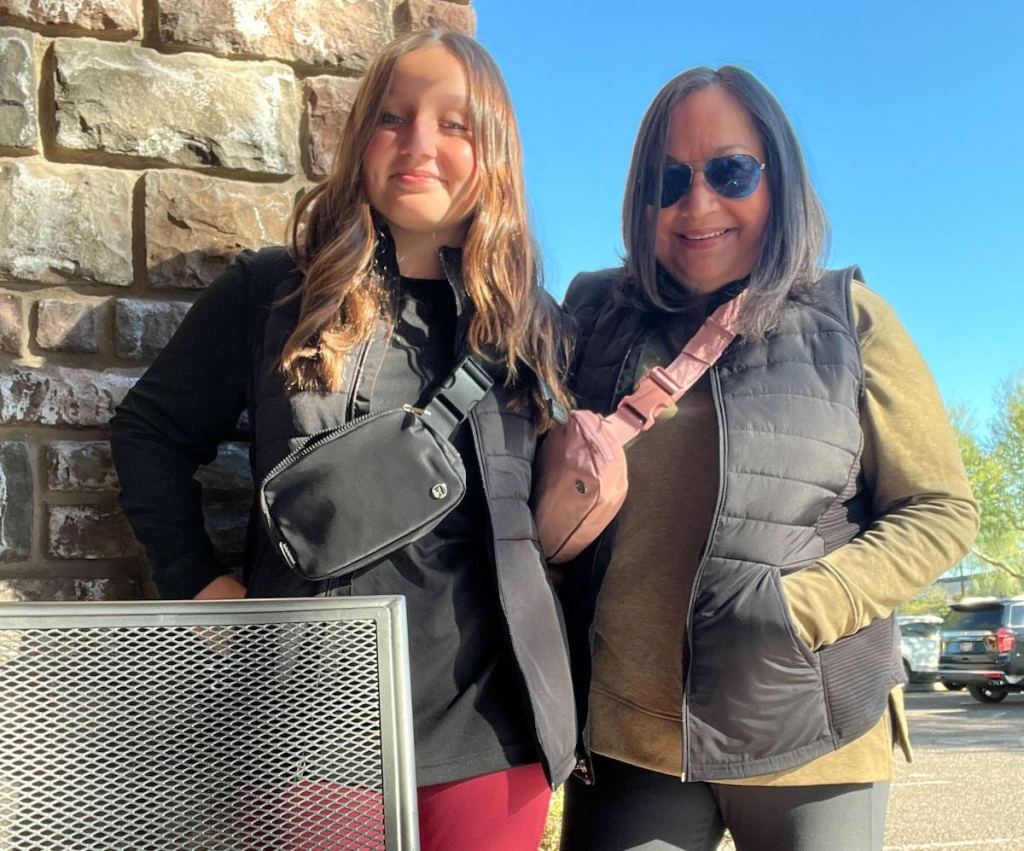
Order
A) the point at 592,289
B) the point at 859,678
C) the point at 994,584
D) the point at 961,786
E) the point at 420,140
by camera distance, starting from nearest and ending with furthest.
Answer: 1. the point at 420,140
2. the point at 859,678
3. the point at 592,289
4. the point at 961,786
5. the point at 994,584

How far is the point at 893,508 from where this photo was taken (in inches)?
72.4

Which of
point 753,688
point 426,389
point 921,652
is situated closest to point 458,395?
point 426,389

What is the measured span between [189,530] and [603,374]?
839 millimetres

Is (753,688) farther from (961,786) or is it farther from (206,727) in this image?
(961,786)

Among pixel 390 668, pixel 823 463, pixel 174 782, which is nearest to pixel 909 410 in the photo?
pixel 823 463

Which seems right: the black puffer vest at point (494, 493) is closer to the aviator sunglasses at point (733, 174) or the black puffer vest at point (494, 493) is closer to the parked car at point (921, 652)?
the aviator sunglasses at point (733, 174)

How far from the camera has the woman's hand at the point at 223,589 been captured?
158cm

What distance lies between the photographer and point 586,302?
7.08ft

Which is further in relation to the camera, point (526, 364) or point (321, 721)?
point (526, 364)

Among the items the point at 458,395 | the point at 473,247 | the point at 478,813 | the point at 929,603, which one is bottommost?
the point at 929,603

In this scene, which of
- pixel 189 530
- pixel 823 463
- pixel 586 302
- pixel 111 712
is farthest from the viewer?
pixel 586 302

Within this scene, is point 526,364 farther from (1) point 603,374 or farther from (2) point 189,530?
(2) point 189,530

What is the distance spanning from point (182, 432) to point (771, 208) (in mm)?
1212

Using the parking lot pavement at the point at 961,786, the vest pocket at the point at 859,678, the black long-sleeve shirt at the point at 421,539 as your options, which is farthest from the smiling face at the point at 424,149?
the parking lot pavement at the point at 961,786
